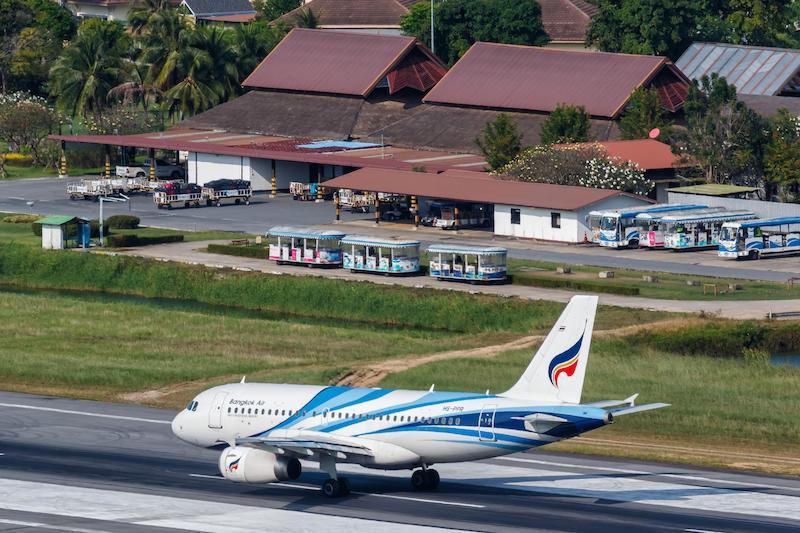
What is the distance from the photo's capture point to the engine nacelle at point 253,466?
186ft

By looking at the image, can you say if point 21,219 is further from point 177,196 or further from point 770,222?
point 770,222

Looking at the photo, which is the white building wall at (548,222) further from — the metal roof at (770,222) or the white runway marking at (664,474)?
the white runway marking at (664,474)

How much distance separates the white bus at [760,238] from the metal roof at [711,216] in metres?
3.05

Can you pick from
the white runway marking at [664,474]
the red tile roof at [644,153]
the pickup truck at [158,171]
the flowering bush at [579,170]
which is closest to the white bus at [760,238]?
the flowering bush at [579,170]

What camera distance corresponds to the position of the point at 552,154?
13825 centimetres

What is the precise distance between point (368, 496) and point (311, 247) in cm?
6375

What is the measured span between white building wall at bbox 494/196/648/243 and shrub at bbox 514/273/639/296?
17724 millimetres

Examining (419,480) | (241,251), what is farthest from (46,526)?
(241,251)

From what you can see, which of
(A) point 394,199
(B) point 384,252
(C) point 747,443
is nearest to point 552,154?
(A) point 394,199

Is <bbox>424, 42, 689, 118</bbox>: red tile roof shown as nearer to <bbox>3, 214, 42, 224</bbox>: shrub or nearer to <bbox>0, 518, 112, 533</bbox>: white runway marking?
<bbox>3, 214, 42, 224</bbox>: shrub

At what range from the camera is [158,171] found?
167375mm

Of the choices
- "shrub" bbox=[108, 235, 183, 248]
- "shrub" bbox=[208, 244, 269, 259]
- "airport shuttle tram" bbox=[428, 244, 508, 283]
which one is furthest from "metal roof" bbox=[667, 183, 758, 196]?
"shrub" bbox=[108, 235, 183, 248]

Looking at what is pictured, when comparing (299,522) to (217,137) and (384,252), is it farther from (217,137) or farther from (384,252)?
(217,137)

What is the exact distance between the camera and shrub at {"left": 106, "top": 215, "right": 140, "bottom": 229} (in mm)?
136675
